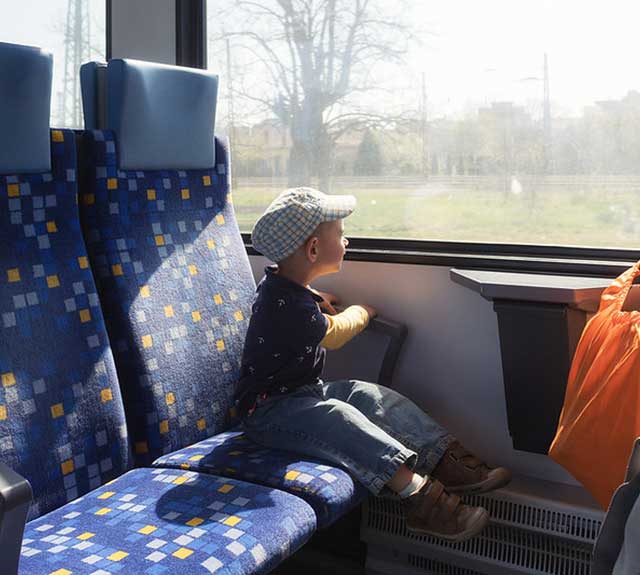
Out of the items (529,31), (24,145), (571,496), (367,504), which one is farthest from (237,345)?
(529,31)

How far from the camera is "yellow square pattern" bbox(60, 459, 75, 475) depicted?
65.7 inches

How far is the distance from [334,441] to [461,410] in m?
0.57

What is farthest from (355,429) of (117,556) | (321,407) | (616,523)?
(616,523)

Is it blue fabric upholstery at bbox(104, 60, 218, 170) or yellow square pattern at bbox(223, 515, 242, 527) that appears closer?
yellow square pattern at bbox(223, 515, 242, 527)

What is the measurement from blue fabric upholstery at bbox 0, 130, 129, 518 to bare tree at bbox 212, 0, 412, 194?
954 mm

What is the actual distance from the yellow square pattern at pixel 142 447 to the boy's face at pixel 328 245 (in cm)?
57

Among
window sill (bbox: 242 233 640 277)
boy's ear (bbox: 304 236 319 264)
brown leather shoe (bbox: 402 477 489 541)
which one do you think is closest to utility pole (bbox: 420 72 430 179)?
window sill (bbox: 242 233 640 277)

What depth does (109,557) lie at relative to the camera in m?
1.39

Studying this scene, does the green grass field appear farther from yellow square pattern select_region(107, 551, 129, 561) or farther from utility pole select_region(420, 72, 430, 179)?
yellow square pattern select_region(107, 551, 129, 561)

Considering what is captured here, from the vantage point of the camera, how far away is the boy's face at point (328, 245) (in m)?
1.99

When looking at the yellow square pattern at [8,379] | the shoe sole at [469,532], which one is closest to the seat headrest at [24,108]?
the yellow square pattern at [8,379]

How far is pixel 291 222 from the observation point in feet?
6.39

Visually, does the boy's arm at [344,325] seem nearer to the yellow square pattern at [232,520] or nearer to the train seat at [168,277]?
the train seat at [168,277]

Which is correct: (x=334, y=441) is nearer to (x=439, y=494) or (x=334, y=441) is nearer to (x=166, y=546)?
(x=439, y=494)
